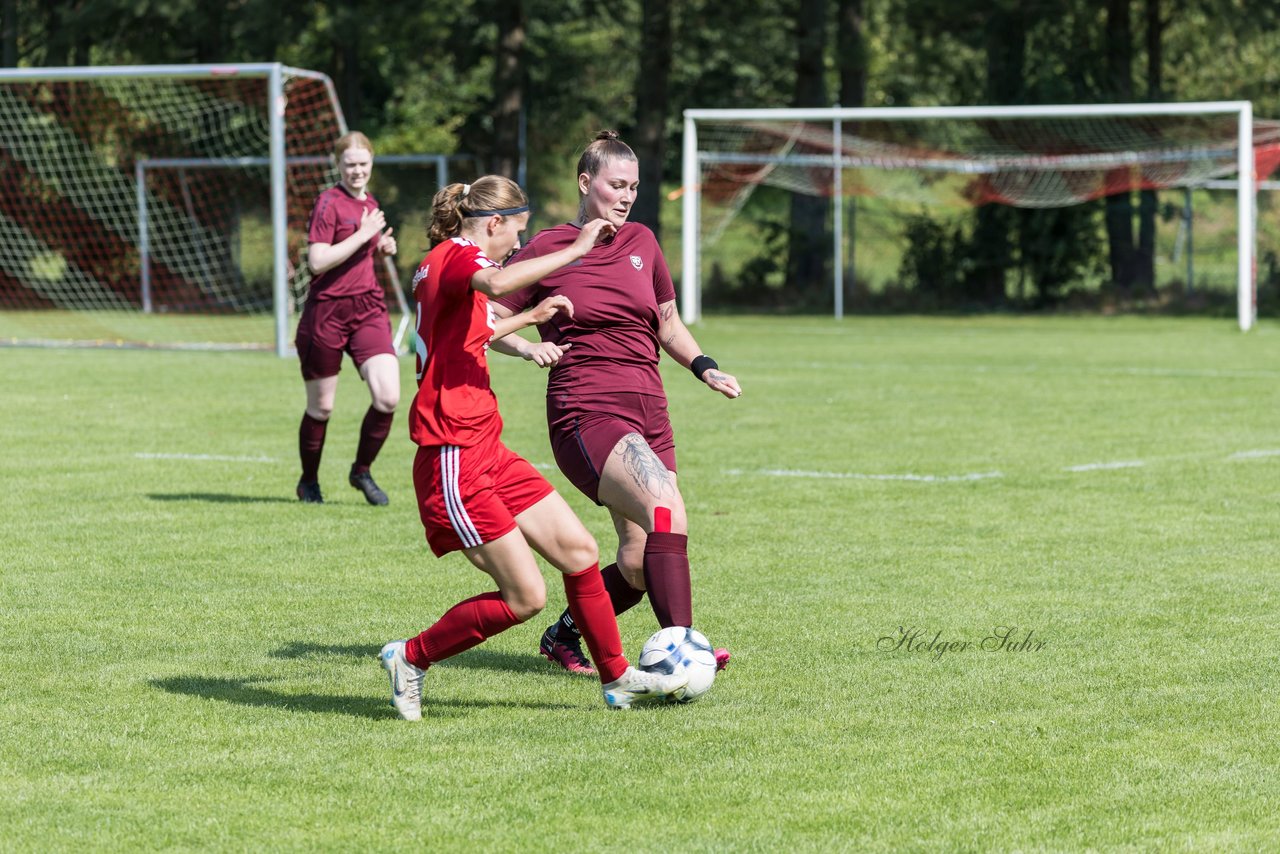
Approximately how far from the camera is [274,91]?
19.1m

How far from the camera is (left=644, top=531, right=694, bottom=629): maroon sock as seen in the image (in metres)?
5.53

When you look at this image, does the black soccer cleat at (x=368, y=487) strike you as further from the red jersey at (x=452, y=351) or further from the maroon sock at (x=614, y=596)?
the red jersey at (x=452, y=351)

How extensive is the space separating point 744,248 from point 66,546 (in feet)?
89.4

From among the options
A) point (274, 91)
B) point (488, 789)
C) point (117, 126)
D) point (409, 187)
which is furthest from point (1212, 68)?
point (488, 789)

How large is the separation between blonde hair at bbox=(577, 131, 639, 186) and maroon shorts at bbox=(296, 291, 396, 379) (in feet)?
14.3

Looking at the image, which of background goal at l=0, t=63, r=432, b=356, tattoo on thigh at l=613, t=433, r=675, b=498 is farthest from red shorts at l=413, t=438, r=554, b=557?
background goal at l=0, t=63, r=432, b=356

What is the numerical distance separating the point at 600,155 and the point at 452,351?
874mm

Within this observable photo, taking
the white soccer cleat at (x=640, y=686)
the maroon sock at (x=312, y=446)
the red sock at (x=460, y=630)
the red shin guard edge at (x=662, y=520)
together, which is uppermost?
the red shin guard edge at (x=662, y=520)

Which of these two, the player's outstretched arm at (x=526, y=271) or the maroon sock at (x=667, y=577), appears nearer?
the player's outstretched arm at (x=526, y=271)

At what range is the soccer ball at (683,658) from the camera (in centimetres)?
534

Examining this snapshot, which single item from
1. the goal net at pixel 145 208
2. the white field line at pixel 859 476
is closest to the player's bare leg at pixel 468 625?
the white field line at pixel 859 476

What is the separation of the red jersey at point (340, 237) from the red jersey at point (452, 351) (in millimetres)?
4626

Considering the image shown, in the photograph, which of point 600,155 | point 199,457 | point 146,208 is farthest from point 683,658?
point 146,208

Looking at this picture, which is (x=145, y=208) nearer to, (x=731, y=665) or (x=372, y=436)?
(x=372, y=436)
